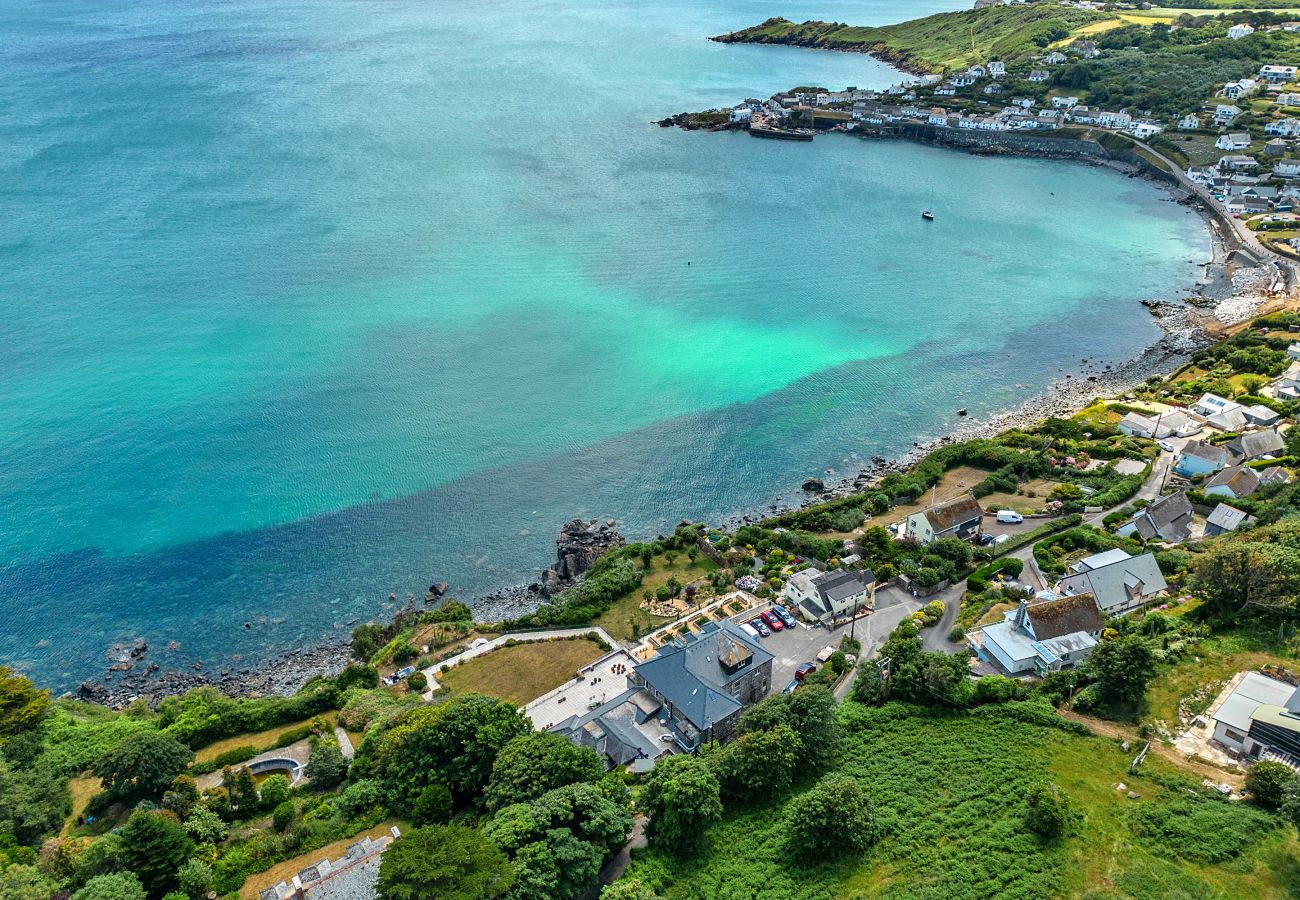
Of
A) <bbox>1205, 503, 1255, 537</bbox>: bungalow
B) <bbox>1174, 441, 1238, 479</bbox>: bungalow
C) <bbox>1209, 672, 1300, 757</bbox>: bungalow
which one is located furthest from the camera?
<bbox>1174, 441, 1238, 479</bbox>: bungalow

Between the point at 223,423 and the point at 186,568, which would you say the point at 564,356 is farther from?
the point at 186,568

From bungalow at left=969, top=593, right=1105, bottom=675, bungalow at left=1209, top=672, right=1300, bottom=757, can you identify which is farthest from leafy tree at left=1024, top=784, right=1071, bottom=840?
bungalow at left=969, top=593, right=1105, bottom=675

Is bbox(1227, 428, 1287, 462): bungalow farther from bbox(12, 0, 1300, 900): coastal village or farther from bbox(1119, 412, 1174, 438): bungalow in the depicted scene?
bbox(1119, 412, 1174, 438): bungalow

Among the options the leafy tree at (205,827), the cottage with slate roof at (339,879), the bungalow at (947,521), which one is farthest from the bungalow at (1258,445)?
the leafy tree at (205,827)

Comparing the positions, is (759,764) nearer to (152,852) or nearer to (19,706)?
(152,852)

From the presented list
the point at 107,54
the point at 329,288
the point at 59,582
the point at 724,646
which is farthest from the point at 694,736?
the point at 107,54

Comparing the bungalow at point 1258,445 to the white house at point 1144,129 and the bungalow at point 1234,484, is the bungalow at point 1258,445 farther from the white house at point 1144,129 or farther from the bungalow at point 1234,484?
the white house at point 1144,129
